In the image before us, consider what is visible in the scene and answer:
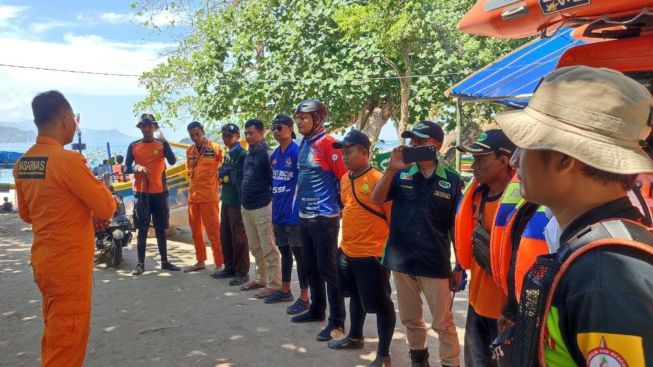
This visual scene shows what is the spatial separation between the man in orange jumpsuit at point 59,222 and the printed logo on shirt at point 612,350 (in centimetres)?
284

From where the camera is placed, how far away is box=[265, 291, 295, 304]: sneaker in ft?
17.3

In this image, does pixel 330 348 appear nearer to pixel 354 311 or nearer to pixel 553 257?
pixel 354 311

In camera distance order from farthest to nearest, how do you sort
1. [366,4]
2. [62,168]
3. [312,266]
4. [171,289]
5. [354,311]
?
[366,4], [171,289], [312,266], [354,311], [62,168]

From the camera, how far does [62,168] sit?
2.94 meters

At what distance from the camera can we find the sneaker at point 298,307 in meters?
4.91

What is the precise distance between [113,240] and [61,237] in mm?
4398

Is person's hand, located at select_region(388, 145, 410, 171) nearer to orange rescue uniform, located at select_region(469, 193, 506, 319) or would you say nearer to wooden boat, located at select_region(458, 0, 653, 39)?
orange rescue uniform, located at select_region(469, 193, 506, 319)

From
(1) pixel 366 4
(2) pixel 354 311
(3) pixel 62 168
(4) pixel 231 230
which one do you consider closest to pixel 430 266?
(2) pixel 354 311

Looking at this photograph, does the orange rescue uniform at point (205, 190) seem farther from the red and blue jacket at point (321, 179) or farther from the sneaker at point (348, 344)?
the sneaker at point (348, 344)

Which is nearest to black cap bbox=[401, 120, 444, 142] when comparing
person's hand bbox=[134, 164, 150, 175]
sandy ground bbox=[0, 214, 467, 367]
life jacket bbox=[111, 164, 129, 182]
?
sandy ground bbox=[0, 214, 467, 367]

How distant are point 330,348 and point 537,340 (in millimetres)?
3175

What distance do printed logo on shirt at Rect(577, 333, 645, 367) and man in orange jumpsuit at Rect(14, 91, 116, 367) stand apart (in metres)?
2.84

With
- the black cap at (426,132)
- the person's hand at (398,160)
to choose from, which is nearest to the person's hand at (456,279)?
the person's hand at (398,160)

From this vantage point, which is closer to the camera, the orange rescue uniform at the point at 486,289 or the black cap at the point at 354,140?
the orange rescue uniform at the point at 486,289
